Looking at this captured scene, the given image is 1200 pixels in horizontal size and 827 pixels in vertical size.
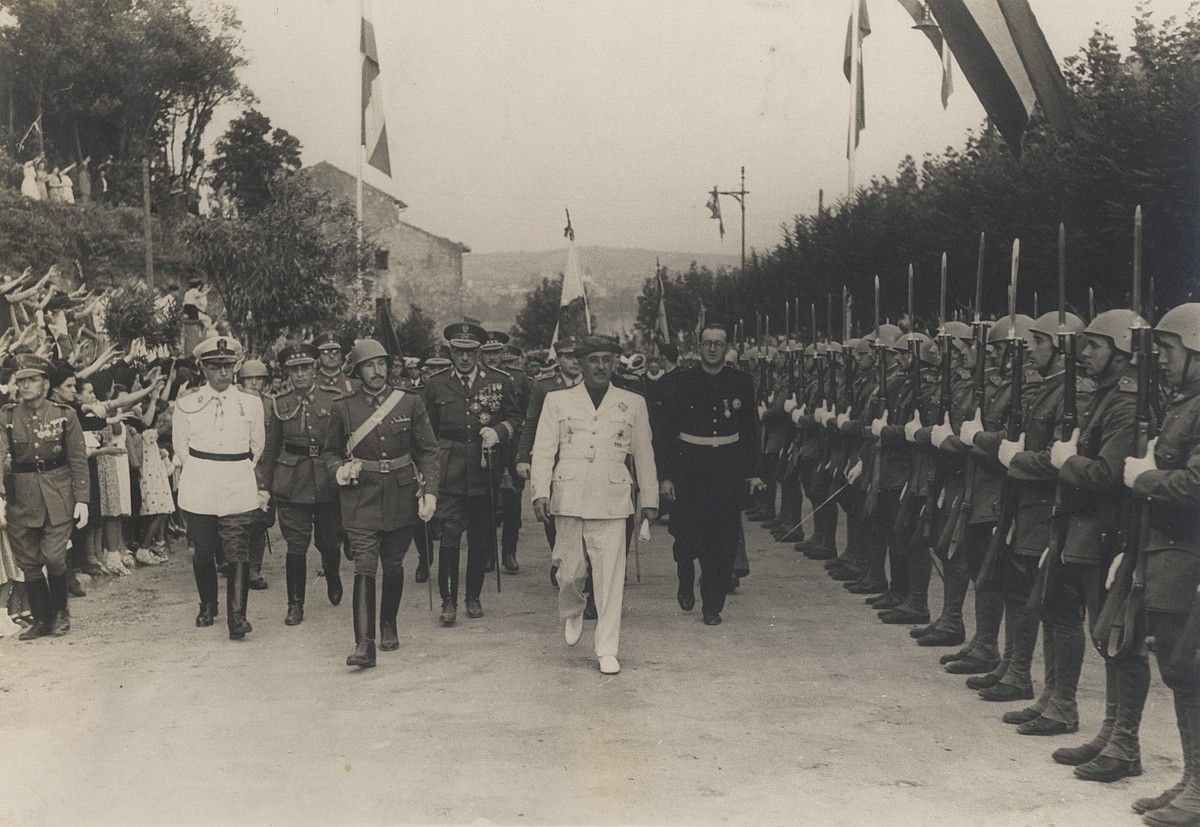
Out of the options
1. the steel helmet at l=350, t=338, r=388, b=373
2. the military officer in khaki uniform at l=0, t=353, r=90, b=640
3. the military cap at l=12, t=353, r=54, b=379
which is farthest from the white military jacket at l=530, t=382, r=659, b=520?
the military cap at l=12, t=353, r=54, b=379

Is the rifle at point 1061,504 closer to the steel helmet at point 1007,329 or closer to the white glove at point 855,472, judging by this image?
the steel helmet at point 1007,329

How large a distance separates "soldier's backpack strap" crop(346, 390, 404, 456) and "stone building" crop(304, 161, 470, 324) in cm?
5962

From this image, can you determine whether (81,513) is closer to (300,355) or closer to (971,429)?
(300,355)

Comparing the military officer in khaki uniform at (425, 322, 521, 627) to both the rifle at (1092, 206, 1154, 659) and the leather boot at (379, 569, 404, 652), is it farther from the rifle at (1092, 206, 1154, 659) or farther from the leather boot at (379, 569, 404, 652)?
the rifle at (1092, 206, 1154, 659)

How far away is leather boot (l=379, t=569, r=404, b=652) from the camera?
8195 mm

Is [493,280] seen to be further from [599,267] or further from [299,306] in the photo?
[299,306]

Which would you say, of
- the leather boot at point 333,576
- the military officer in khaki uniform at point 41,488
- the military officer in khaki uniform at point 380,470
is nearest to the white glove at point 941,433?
the military officer in khaki uniform at point 380,470

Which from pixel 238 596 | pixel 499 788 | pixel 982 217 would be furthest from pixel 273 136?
pixel 499 788

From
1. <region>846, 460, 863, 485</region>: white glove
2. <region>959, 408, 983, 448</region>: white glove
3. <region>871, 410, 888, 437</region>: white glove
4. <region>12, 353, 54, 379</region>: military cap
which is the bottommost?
<region>846, 460, 863, 485</region>: white glove

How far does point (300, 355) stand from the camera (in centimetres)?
993

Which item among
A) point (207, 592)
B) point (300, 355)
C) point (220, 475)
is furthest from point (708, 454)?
point (207, 592)

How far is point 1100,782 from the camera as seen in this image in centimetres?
542

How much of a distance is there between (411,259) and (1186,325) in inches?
2678

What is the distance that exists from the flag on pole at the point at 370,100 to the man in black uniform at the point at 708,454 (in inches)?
598
